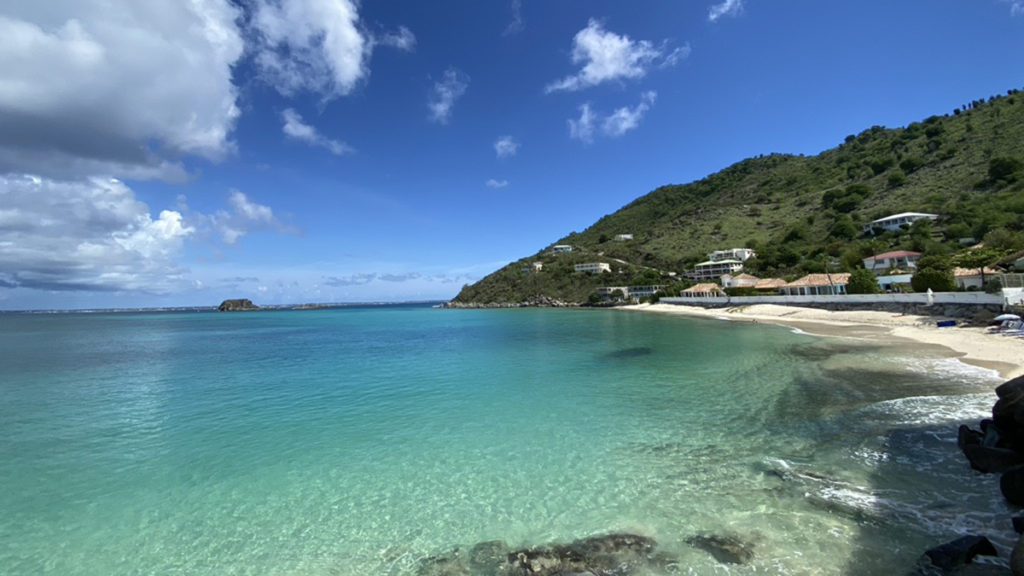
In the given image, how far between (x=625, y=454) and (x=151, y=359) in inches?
1653

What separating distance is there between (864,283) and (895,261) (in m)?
18.4

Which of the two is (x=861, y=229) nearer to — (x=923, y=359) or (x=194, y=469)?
(x=923, y=359)

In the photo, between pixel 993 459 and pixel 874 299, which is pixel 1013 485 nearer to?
pixel 993 459

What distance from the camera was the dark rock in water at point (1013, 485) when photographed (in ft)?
26.4

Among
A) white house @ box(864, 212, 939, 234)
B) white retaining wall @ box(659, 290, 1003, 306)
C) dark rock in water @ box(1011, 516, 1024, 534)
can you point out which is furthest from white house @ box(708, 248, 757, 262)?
dark rock in water @ box(1011, 516, 1024, 534)

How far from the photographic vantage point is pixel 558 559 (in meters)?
7.42

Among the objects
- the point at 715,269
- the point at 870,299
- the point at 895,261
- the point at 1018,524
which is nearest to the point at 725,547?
the point at 1018,524

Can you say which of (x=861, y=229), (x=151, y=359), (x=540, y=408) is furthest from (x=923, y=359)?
(x=861, y=229)

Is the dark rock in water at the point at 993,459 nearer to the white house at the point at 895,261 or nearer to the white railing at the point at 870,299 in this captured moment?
the white railing at the point at 870,299

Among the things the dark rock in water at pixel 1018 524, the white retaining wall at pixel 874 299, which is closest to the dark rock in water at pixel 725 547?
the dark rock in water at pixel 1018 524

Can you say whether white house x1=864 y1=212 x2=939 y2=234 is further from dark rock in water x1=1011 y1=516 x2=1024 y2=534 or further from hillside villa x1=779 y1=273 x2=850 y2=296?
dark rock in water x1=1011 y1=516 x2=1024 y2=534

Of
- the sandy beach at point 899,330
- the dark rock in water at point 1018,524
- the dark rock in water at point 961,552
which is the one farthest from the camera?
the sandy beach at point 899,330

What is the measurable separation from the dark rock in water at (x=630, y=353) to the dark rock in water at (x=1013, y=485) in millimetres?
21318

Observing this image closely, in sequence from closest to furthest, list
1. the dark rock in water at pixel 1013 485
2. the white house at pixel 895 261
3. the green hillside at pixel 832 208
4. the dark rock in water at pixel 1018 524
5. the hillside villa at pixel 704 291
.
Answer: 1. the dark rock in water at pixel 1018 524
2. the dark rock in water at pixel 1013 485
3. the white house at pixel 895 261
4. the green hillside at pixel 832 208
5. the hillside villa at pixel 704 291
